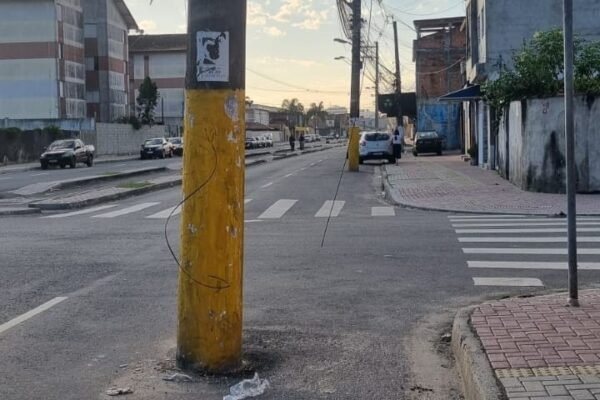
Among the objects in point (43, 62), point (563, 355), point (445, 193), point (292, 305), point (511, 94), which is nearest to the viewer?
point (563, 355)

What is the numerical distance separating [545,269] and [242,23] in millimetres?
5709

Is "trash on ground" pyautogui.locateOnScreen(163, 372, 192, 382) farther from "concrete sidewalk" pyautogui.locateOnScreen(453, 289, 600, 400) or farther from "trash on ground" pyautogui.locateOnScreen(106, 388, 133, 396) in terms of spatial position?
"concrete sidewalk" pyautogui.locateOnScreen(453, 289, 600, 400)

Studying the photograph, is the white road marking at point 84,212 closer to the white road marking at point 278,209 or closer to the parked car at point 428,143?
the white road marking at point 278,209

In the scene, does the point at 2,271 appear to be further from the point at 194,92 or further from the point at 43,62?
the point at 43,62

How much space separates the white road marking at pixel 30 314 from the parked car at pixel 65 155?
37.0m

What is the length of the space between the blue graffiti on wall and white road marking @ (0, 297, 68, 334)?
5208 cm

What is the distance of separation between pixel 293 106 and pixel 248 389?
17884 centimetres

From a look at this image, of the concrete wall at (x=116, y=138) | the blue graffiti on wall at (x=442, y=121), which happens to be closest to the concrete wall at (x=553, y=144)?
the blue graffiti on wall at (x=442, y=121)

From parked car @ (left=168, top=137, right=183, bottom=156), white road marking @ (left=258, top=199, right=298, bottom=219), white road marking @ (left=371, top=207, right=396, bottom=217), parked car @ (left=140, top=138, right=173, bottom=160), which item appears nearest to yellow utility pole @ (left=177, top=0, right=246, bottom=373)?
white road marking @ (left=258, top=199, right=298, bottom=219)

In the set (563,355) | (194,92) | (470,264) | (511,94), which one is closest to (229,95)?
(194,92)

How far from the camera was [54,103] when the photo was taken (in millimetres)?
73938

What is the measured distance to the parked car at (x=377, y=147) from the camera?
40031 mm

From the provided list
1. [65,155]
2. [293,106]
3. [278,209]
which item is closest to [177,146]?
[65,155]

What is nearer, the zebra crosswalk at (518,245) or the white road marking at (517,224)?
the zebra crosswalk at (518,245)
